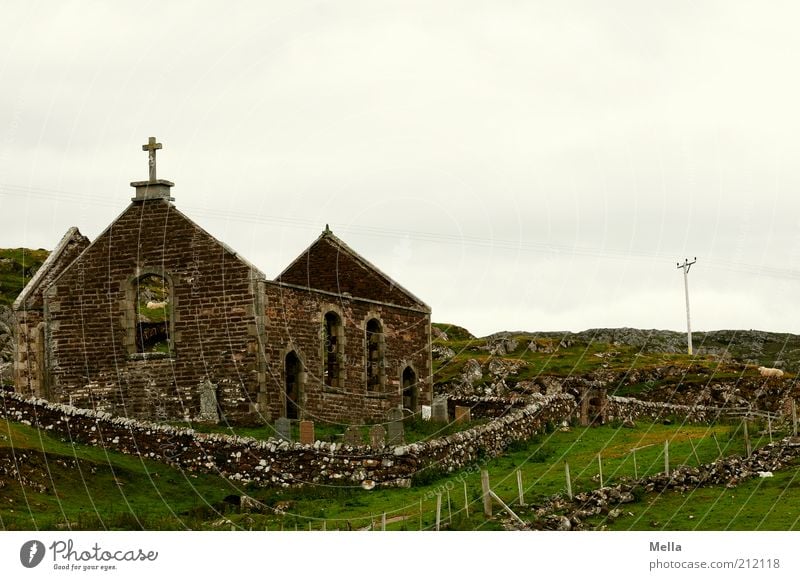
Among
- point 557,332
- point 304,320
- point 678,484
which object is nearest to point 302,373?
point 304,320

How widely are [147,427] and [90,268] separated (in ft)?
28.6

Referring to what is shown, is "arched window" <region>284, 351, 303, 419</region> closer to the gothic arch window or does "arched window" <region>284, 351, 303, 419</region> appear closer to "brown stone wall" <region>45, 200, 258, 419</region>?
"brown stone wall" <region>45, 200, 258, 419</region>

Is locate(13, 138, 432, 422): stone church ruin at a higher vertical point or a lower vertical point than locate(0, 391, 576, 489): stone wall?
higher

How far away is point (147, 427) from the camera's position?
41.6 meters

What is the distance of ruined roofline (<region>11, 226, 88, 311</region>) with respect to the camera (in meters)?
50.6

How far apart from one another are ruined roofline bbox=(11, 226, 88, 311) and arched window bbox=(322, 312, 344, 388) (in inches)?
363

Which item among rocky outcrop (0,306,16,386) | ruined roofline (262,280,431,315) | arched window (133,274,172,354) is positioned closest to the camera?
ruined roofline (262,280,431,315)

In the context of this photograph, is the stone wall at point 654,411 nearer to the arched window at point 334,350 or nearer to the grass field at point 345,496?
the grass field at point 345,496

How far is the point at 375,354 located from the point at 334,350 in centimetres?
330

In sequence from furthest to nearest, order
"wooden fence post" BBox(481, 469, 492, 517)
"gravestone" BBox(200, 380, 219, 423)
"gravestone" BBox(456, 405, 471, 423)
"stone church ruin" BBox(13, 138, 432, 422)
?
1. "gravestone" BBox(456, 405, 471, 423)
2. "stone church ruin" BBox(13, 138, 432, 422)
3. "gravestone" BBox(200, 380, 219, 423)
4. "wooden fence post" BBox(481, 469, 492, 517)

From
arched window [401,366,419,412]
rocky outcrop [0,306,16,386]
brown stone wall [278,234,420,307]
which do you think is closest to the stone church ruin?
arched window [401,366,419,412]

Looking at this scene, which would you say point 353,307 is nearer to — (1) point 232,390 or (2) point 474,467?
(1) point 232,390

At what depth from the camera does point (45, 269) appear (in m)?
52.6

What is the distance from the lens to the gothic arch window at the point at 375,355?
53.2 meters
